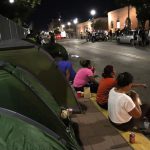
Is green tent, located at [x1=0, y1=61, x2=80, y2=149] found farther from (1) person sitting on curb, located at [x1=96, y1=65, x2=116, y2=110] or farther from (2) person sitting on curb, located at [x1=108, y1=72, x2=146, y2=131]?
(1) person sitting on curb, located at [x1=96, y1=65, x2=116, y2=110]

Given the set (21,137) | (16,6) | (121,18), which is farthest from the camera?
(121,18)

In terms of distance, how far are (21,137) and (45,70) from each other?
2.86 m

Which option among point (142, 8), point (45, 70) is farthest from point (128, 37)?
point (45, 70)

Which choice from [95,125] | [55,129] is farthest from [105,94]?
[55,129]

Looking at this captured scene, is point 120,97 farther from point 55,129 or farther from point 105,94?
point 55,129

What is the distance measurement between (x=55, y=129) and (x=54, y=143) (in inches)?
20.4

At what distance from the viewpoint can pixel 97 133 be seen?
6.52m

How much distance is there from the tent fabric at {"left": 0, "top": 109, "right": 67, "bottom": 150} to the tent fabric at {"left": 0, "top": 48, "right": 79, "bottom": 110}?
6.41 ft

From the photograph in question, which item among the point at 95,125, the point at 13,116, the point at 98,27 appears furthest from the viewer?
the point at 98,27

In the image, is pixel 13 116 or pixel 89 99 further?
pixel 89 99

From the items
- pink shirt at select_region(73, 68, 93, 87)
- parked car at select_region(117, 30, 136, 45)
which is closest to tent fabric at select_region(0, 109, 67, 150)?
pink shirt at select_region(73, 68, 93, 87)

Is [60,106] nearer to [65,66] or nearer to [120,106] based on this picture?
[120,106]

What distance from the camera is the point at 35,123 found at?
374cm

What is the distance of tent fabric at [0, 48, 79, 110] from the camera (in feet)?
18.3
